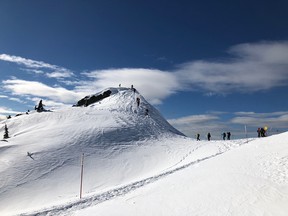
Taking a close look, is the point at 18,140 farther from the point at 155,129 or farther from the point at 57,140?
the point at 155,129

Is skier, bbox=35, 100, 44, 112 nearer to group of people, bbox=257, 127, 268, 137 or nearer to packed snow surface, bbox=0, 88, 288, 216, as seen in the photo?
packed snow surface, bbox=0, 88, 288, 216

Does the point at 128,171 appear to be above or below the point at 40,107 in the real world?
below

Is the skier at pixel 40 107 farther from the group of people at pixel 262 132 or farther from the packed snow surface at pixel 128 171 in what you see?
the group of people at pixel 262 132

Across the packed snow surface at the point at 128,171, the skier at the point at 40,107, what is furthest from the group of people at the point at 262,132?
the skier at the point at 40,107

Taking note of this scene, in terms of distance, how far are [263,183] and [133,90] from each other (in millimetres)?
55344

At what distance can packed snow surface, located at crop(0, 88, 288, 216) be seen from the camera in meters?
11.1

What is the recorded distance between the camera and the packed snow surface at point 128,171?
438 inches

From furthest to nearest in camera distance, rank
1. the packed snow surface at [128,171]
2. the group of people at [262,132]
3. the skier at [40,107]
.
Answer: the skier at [40,107] → the group of people at [262,132] → the packed snow surface at [128,171]

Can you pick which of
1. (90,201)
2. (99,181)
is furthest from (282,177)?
(99,181)

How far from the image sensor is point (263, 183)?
1151cm

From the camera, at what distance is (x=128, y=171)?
23.5 m

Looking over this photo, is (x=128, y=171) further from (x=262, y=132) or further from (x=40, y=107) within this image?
(x=40, y=107)

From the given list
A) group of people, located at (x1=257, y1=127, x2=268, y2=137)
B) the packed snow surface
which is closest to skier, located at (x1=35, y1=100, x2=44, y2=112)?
the packed snow surface

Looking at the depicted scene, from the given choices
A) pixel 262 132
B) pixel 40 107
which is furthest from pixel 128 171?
pixel 40 107
